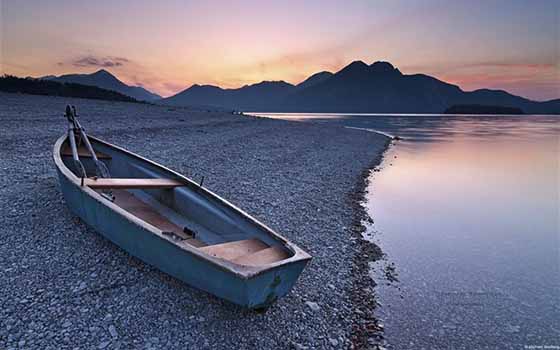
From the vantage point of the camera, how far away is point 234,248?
141 inches

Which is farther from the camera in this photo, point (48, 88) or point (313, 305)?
point (48, 88)

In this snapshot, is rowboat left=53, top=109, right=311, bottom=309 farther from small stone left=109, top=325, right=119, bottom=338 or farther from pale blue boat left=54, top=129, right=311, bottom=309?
small stone left=109, top=325, right=119, bottom=338

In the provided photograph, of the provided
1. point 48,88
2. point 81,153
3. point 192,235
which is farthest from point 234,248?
point 48,88

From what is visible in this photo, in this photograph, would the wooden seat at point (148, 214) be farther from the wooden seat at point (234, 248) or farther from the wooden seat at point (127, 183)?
the wooden seat at point (234, 248)

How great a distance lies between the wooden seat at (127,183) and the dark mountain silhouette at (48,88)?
3509 cm

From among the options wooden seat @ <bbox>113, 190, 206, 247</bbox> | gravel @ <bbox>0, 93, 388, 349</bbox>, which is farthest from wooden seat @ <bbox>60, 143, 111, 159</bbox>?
wooden seat @ <bbox>113, 190, 206, 247</bbox>

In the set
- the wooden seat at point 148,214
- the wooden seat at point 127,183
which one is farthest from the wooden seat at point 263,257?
the wooden seat at point 127,183

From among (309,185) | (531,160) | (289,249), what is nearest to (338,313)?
(289,249)

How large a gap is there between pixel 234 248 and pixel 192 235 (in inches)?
45.4

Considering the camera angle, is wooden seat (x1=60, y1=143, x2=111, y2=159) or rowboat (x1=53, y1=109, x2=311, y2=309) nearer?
rowboat (x1=53, y1=109, x2=311, y2=309)

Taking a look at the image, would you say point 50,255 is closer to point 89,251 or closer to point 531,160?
point 89,251

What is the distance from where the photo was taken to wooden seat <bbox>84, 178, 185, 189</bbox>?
461 cm

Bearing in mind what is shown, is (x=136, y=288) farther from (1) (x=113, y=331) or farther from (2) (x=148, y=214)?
(2) (x=148, y=214)

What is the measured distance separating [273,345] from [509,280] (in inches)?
162
